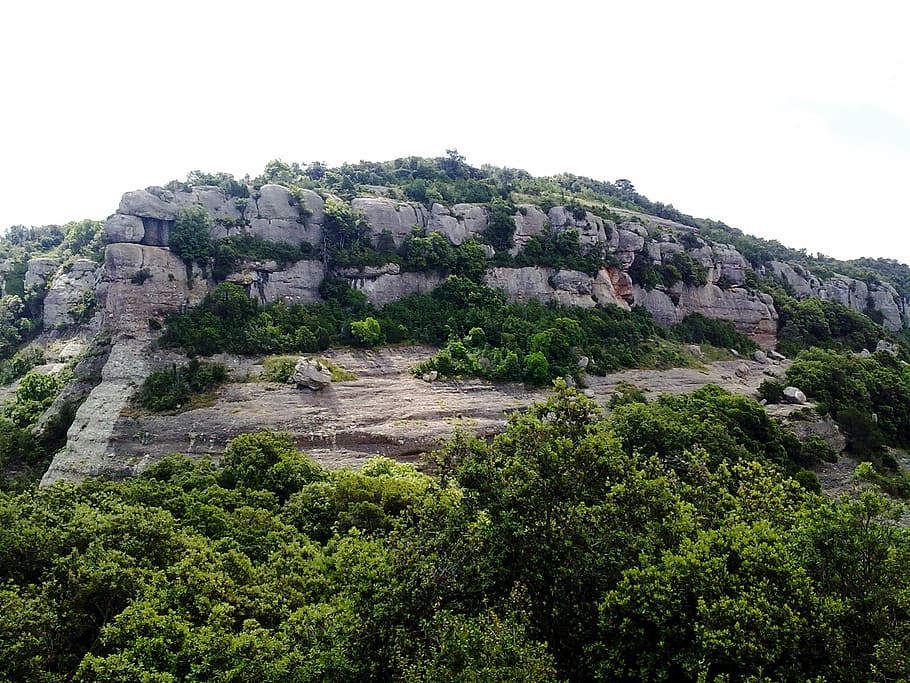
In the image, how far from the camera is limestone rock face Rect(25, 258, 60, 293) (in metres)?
44.3

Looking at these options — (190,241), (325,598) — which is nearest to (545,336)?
(190,241)

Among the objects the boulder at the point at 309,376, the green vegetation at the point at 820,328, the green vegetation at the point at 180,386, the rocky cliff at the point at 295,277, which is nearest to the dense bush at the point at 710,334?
the rocky cliff at the point at 295,277

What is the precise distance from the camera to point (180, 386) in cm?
2988

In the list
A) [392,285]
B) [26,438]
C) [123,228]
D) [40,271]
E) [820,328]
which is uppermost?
[123,228]

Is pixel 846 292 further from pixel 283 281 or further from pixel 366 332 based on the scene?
pixel 283 281

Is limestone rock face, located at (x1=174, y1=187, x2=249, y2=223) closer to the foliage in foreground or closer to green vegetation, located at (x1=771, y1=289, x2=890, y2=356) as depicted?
the foliage in foreground

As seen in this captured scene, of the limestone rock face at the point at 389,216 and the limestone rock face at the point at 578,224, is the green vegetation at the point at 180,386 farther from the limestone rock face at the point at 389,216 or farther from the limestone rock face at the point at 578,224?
the limestone rock face at the point at 578,224

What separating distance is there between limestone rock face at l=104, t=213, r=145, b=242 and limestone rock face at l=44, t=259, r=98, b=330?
822 cm

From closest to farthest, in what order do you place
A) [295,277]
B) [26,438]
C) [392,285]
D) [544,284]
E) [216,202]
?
[26,438]
[216,202]
[295,277]
[392,285]
[544,284]

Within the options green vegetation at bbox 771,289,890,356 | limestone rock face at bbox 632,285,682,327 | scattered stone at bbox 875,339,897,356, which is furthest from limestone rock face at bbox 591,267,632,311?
scattered stone at bbox 875,339,897,356

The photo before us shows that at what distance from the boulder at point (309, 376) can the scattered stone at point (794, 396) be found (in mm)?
30630

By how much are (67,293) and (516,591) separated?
150 ft

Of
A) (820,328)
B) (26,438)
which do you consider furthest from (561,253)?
(26,438)

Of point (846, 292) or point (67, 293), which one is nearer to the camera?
point (67, 293)
